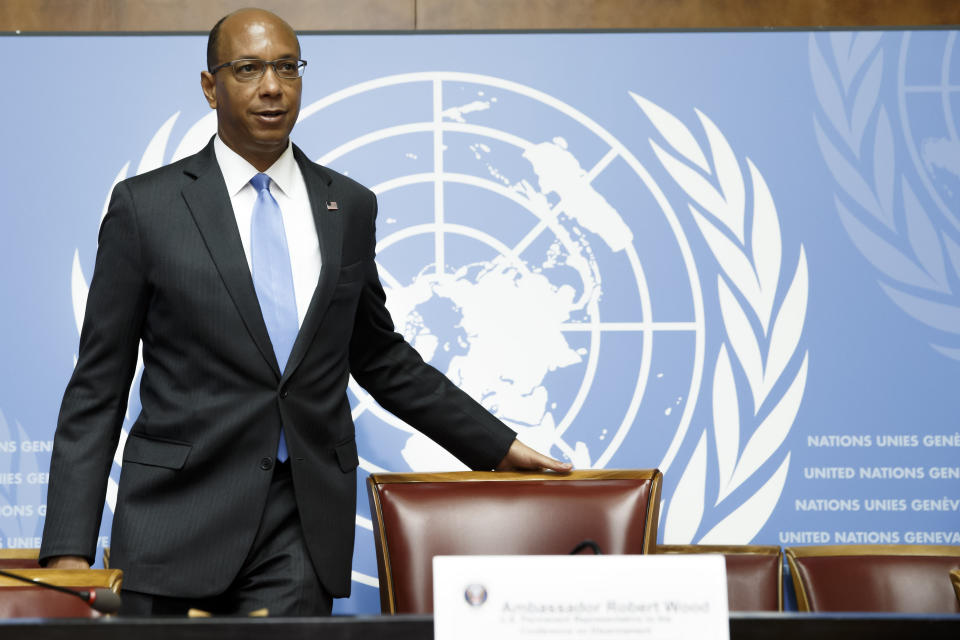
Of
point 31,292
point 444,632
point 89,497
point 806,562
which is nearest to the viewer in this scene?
point 444,632

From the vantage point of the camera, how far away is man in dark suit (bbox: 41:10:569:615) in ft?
5.98

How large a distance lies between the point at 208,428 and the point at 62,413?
0.27 meters

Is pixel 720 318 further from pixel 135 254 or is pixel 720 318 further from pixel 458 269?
pixel 135 254

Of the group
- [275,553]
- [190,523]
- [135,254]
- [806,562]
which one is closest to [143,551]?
[190,523]

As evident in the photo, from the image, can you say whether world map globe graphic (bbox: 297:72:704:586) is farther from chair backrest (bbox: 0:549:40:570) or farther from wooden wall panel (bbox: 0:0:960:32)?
chair backrest (bbox: 0:549:40:570)

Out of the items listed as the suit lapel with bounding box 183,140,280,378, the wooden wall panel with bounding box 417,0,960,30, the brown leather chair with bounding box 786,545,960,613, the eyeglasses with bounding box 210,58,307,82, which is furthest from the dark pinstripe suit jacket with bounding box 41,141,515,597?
the wooden wall panel with bounding box 417,0,960,30

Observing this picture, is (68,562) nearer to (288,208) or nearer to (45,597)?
(45,597)

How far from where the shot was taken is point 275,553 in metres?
1.87

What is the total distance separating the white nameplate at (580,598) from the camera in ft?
3.17

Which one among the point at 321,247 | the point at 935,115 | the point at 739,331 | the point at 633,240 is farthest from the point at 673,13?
the point at 321,247

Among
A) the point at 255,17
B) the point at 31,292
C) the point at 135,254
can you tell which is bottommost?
the point at 135,254

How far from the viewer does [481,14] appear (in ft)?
10.1

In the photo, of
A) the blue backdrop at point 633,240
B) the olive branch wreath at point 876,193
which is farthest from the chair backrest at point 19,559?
the olive branch wreath at point 876,193

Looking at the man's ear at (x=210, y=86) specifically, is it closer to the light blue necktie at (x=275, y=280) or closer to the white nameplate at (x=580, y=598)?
the light blue necktie at (x=275, y=280)
